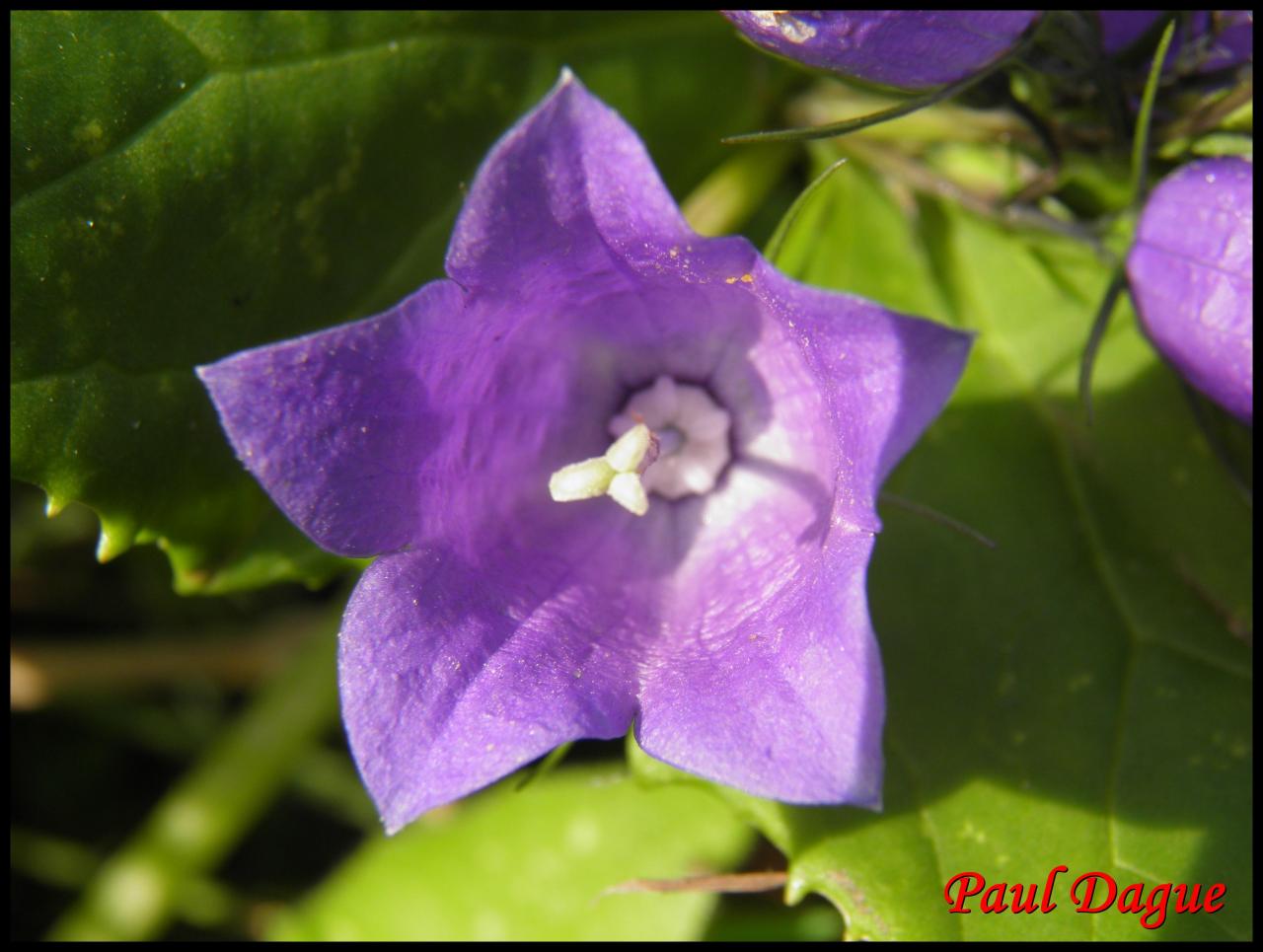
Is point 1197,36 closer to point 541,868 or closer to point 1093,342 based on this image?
point 1093,342

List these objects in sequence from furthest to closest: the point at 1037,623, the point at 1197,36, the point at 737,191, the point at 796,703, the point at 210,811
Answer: the point at 210,811 → the point at 737,191 → the point at 1037,623 → the point at 1197,36 → the point at 796,703

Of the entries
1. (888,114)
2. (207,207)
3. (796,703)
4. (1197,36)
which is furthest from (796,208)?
(207,207)

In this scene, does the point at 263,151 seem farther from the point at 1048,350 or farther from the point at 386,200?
the point at 1048,350

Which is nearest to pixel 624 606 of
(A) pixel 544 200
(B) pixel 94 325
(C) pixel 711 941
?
(A) pixel 544 200

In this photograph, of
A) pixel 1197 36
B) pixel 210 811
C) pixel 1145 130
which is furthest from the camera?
pixel 210 811

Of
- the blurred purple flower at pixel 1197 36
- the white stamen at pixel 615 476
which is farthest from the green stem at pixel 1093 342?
the white stamen at pixel 615 476

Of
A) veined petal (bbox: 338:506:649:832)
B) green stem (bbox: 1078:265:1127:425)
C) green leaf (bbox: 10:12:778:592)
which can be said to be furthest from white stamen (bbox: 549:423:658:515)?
green stem (bbox: 1078:265:1127:425)
